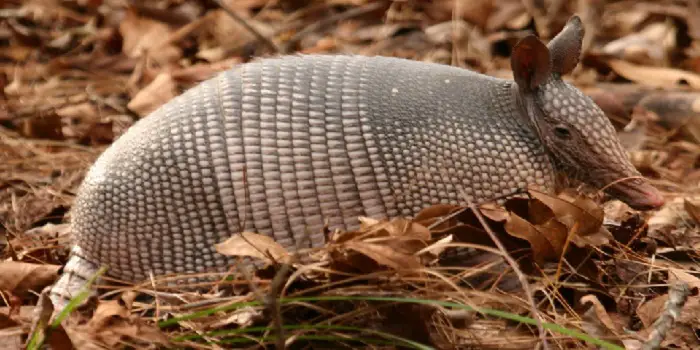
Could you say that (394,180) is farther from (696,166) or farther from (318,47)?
(318,47)

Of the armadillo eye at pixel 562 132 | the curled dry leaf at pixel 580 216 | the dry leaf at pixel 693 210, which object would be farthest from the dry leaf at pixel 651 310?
the dry leaf at pixel 693 210

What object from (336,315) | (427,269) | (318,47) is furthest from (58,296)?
(318,47)

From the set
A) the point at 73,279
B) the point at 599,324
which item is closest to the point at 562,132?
the point at 599,324

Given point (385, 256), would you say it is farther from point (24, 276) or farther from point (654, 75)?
point (654, 75)

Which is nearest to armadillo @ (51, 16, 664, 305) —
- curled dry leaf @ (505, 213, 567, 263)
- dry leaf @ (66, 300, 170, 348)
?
→ curled dry leaf @ (505, 213, 567, 263)

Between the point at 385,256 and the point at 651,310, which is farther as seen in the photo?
the point at 651,310

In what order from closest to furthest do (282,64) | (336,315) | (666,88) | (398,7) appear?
1. (336,315)
2. (282,64)
3. (666,88)
4. (398,7)
